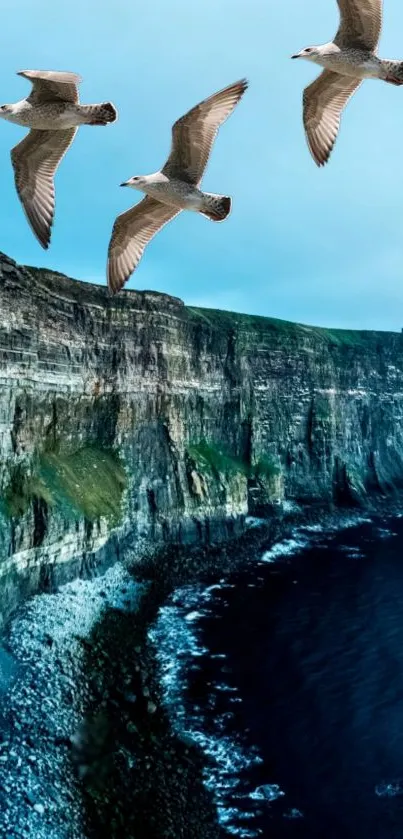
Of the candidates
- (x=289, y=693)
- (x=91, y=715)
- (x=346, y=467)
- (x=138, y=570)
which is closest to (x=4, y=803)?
(x=91, y=715)

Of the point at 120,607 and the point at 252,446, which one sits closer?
the point at 120,607

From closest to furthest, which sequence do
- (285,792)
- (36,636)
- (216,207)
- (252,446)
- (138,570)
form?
1. (216,207)
2. (285,792)
3. (36,636)
4. (138,570)
5. (252,446)

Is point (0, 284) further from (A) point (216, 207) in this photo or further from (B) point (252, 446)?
(B) point (252, 446)

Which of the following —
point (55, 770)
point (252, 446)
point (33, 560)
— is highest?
point (252, 446)

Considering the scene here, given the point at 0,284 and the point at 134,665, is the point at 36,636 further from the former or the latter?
the point at 0,284

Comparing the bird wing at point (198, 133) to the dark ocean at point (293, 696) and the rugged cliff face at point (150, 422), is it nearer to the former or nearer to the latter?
the dark ocean at point (293, 696)

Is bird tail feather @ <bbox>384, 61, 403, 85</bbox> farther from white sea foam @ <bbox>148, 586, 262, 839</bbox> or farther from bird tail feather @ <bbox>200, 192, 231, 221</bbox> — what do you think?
white sea foam @ <bbox>148, 586, 262, 839</bbox>

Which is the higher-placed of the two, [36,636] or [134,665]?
[36,636]

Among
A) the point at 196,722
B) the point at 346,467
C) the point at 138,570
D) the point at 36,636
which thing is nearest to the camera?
the point at 196,722
